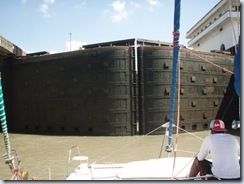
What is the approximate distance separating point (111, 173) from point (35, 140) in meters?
9.14

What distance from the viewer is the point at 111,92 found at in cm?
1367

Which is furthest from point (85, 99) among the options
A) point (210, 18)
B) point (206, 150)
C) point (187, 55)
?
point (210, 18)

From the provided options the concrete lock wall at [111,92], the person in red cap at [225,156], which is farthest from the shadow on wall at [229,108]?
the person in red cap at [225,156]

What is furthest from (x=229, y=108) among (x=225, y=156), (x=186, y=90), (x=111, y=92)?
(x=225, y=156)

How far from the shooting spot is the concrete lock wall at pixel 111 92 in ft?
45.0

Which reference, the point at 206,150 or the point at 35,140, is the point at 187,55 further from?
the point at 206,150

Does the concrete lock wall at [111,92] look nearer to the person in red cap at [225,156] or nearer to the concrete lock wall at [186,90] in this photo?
the concrete lock wall at [186,90]

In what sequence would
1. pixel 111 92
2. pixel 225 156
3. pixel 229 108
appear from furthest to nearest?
pixel 229 108 < pixel 111 92 < pixel 225 156

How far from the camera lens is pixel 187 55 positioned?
Answer: 48.6ft

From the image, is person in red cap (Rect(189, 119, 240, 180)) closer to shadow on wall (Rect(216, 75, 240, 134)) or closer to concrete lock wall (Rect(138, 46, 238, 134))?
concrete lock wall (Rect(138, 46, 238, 134))

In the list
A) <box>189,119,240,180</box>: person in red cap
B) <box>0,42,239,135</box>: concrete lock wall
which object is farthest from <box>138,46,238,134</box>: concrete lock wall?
<box>189,119,240,180</box>: person in red cap

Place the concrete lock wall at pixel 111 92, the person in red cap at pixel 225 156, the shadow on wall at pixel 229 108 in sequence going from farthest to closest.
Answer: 1. the shadow on wall at pixel 229 108
2. the concrete lock wall at pixel 111 92
3. the person in red cap at pixel 225 156

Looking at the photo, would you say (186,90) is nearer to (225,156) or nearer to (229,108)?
(229,108)

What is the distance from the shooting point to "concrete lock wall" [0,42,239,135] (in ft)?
45.0
